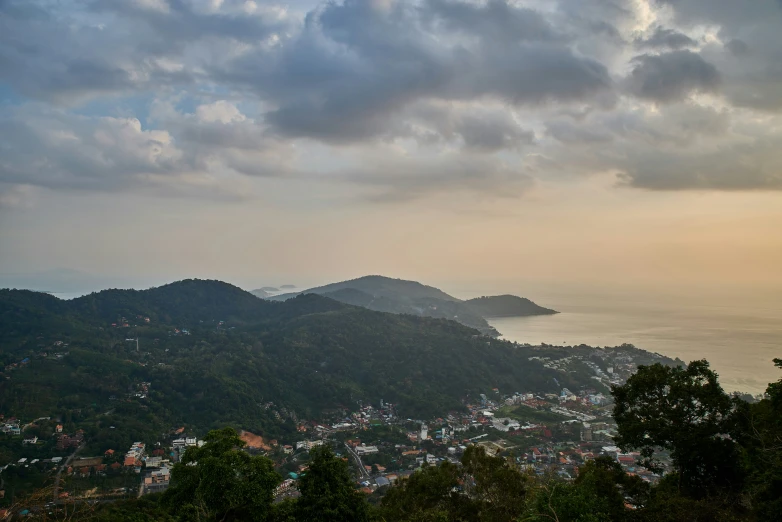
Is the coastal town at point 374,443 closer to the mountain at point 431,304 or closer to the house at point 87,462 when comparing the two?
the house at point 87,462

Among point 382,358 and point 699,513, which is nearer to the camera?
point 699,513

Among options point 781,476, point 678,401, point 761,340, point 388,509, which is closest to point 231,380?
point 388,509

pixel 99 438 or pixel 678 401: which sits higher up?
pixel 678 401

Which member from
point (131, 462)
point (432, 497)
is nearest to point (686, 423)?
point (432, 497)

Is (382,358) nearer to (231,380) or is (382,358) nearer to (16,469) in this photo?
(231,380)

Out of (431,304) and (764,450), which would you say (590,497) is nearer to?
(764,450)

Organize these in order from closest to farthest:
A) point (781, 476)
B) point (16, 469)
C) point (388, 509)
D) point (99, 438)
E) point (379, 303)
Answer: point (781, 476)
point (388, 509)
point (16, 469)
point (99, 438)
point (379, 303)

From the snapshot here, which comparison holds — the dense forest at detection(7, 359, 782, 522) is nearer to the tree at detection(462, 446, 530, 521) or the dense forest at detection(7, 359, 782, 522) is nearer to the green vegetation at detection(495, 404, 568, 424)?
the tree at detection(462, 446, 530, 521)
